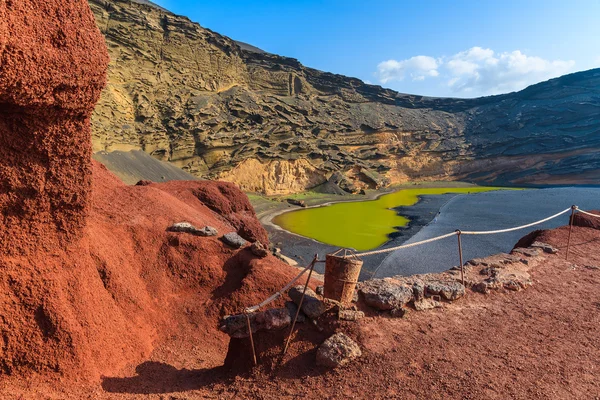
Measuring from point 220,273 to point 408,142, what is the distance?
63277mm

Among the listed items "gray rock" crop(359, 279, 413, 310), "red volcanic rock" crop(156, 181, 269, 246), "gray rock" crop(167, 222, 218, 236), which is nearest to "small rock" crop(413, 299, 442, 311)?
"gray rock" crop(359, 279, 413, 310)

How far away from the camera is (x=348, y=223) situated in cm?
2769

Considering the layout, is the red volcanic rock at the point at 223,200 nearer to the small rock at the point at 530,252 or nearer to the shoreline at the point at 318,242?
the shoreline at the point at 318,242

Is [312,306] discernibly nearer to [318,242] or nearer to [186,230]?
[186,230]

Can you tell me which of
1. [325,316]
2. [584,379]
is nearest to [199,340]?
[325,316]

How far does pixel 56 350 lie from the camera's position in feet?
13.5

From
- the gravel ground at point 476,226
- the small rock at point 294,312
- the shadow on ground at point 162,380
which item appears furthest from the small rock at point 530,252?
the shadow on ground at point 162,380

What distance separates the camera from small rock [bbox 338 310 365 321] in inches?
176

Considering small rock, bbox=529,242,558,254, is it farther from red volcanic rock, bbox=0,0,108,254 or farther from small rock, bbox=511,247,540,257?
red volcanic rock, bbox=0,0,108,254

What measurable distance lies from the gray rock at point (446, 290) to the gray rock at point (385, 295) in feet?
2.49

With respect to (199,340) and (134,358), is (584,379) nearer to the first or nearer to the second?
(199,340)

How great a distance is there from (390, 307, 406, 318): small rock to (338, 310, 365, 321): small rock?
2.15 ft

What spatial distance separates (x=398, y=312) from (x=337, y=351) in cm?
137

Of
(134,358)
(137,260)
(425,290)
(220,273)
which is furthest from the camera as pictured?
(220,273)
